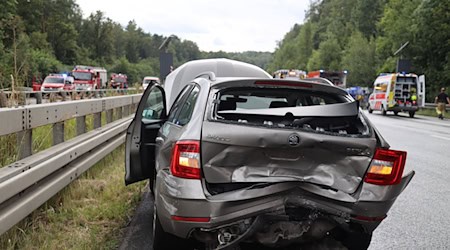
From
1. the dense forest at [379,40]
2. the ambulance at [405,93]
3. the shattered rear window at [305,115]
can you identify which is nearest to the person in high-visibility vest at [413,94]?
the ambulance at [405,93]

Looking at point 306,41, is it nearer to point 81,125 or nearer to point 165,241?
point 81,125

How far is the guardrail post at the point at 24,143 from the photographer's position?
15.2 ft

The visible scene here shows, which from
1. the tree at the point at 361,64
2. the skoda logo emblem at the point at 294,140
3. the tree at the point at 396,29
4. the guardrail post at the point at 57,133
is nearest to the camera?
the skoda logo emblem at the point at 294,140

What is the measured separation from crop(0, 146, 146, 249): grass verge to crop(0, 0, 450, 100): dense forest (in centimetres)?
161

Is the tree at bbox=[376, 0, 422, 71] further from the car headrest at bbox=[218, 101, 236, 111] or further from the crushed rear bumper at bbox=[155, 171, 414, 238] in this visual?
the crushed rear bumper at bbox=[155, 171, 414, 238]

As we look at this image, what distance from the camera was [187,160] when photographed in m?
3.47

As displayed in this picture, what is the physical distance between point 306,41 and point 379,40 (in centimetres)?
6108

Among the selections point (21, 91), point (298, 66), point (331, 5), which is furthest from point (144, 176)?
point (331, 5)

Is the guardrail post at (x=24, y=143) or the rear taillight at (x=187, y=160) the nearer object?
the rear taillight at (x=187, y=160)

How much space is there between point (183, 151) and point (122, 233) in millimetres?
1924

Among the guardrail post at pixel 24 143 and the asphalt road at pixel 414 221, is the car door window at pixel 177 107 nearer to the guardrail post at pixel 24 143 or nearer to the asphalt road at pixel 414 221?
the asphalt road at pixel 414 221

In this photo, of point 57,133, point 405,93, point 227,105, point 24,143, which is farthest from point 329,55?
point 24,143

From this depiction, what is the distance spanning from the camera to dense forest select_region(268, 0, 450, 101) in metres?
43.4

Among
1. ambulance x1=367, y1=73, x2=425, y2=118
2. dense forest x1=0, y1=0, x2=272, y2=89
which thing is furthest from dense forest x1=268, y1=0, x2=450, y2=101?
dense forest x1=0, y1=0, x2=272, y2=89
